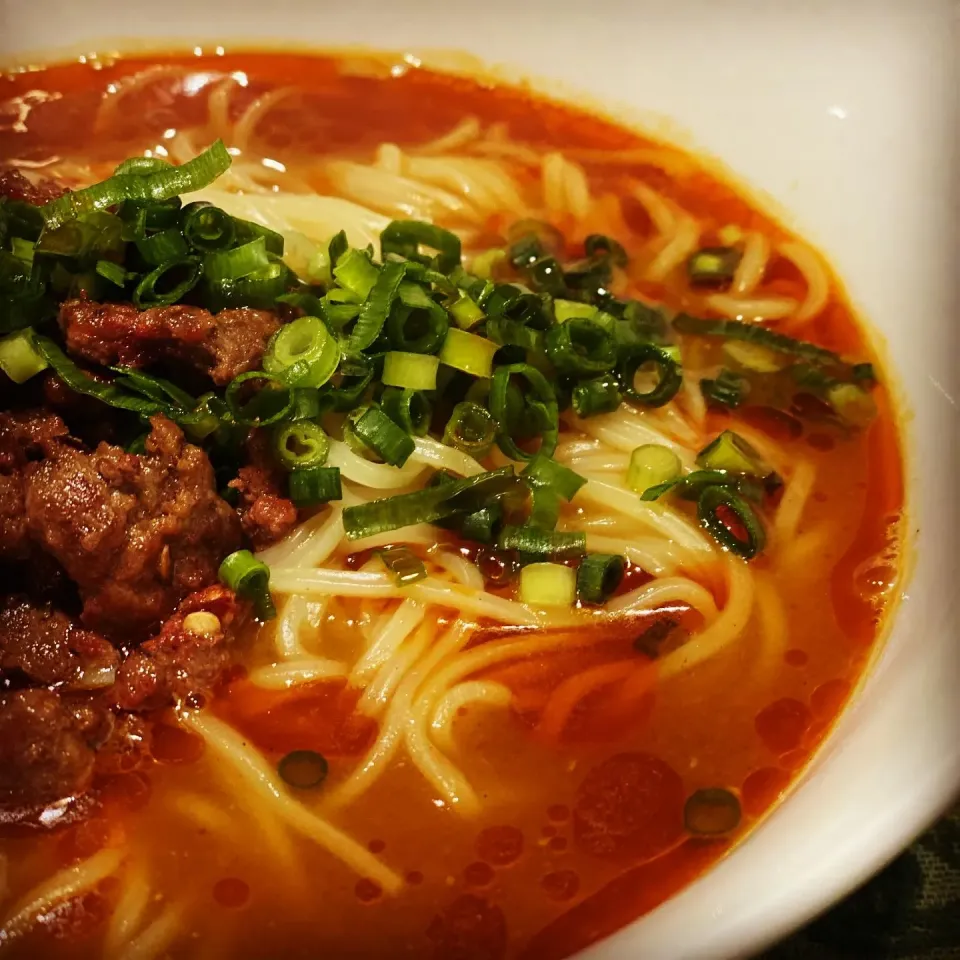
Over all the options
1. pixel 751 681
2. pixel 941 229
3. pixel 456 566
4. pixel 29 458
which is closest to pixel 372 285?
pixel 456 566

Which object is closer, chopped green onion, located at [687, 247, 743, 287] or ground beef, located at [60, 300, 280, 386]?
ground beef, located at [60, 300, 280, 386]

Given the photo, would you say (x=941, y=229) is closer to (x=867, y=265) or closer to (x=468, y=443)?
(x=867, y=265)

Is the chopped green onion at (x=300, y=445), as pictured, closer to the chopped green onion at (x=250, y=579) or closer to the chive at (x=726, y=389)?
the chopped green onion at (x=250, y=579)

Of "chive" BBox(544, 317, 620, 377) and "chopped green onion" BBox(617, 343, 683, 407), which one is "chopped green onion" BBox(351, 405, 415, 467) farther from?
"chopped green onion" BBox(617, 343, 683, 407)

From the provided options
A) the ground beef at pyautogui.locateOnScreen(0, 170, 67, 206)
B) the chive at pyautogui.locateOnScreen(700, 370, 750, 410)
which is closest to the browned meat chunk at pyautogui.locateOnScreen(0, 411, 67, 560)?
the ground beef at pyautogui.locateOnScreen(0, 170, 67, 206)

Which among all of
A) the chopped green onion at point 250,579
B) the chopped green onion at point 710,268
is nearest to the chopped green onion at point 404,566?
the chopped green onion at point 250,579

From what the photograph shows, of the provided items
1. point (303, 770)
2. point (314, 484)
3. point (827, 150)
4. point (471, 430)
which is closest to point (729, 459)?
point (471, 430)
